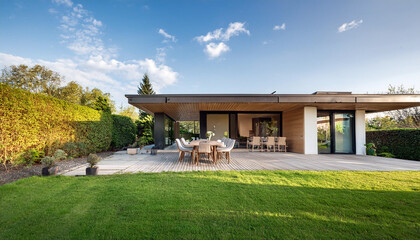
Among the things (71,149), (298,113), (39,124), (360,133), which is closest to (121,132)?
(71,149)

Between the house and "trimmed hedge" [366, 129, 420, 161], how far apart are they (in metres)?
1.26

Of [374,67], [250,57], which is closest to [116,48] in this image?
[250,57]

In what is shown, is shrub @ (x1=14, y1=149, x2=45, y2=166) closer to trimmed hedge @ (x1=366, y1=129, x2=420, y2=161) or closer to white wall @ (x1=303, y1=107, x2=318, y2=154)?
white wall @ (x1=303, y1=107, x2=318, y2=154)

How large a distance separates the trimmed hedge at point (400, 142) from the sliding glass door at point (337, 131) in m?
1.84

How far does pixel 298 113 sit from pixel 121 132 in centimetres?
1057

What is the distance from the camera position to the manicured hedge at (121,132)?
9102 millimetres

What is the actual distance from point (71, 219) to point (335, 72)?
15233 mm

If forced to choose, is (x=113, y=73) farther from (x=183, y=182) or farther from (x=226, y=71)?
(x=183, y=182)

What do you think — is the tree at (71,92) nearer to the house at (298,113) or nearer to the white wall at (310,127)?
the house at (298,113)

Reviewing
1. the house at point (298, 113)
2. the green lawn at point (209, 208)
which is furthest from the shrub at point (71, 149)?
the green lawn at point (209, 208)

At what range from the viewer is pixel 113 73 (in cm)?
1684

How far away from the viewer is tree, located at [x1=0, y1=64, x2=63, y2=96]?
54.8ft

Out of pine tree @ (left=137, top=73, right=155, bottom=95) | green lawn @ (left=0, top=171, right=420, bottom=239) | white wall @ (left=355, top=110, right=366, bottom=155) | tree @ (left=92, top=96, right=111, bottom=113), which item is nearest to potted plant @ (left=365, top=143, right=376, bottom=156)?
white wall @ (left=355, top=110, right=366, bottom=155)

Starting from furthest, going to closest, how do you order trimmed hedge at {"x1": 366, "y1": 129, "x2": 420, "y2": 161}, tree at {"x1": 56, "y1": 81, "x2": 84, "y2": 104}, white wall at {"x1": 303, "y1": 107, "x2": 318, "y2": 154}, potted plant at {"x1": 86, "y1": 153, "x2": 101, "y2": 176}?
tree at {"x1": 56, "y1": 81, "x2": 84, "y2": 104} → white wall at {"x1": 303, "y1": 107, "x2": 318, "y2": 154} → trimmed hedge at {"x1": 366, "y1": 129, "x2": 420, "y2": 161} → potted plant at {"x1": 86, "y1": 153, "x2": 101, "y2": 176}
